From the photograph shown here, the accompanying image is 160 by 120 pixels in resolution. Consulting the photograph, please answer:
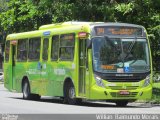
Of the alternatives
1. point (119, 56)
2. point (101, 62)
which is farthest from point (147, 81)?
point (101, 62)

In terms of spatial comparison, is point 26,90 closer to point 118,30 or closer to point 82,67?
point 82,67

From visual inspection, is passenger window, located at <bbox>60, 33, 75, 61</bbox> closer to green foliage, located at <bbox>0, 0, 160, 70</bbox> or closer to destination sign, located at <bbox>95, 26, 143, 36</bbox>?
destination sign, located at <bbox>95, 26, 143, 36</bbox>

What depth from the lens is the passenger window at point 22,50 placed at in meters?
27.3

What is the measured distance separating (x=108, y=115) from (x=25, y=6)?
23220 millimetres

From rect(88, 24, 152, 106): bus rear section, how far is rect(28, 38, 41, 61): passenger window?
473 cm

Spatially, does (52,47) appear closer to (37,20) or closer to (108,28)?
(108,28)

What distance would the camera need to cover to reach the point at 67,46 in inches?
915

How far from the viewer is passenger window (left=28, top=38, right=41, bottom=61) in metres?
26.0

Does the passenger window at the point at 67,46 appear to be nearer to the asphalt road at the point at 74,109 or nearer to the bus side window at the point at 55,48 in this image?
the bus side window at the point at 55,48

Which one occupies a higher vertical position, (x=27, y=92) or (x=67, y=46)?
(x=67, y=46)

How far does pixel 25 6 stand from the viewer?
39281 millimetres

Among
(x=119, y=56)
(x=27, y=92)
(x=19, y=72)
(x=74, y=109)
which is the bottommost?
(x=74, y=109)

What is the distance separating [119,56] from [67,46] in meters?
2.43

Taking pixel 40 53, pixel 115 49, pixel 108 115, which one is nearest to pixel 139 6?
pixel 40 53
